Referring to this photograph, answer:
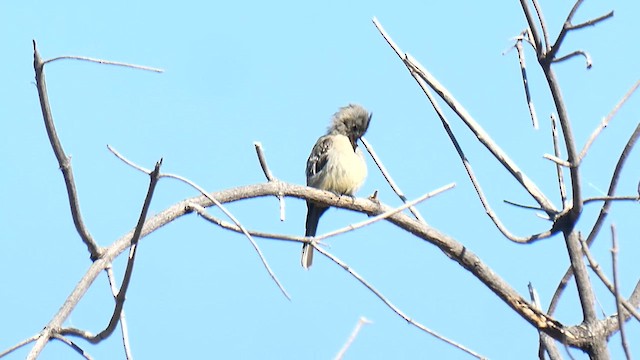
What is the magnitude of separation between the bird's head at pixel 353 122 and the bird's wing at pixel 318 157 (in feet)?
0.49

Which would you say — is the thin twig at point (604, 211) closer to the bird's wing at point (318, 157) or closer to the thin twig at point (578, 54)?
the thin twig at point (578, 54)

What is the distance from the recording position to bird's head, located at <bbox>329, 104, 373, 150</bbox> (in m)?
8.96

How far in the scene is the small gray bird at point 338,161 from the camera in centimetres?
848

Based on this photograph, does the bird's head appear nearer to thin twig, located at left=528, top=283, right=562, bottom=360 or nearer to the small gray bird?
the small gray bird

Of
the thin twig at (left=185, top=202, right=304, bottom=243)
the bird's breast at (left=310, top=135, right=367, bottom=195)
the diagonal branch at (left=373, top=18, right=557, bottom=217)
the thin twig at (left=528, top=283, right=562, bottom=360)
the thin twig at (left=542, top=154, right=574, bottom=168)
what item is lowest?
the thin twig at (left=185, top=202, right=304, bottom=243)

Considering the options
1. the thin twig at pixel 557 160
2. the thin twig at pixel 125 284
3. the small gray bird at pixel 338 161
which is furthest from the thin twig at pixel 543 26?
the small gray bird at pixel 338 161

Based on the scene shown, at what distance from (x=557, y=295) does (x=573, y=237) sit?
41 cm

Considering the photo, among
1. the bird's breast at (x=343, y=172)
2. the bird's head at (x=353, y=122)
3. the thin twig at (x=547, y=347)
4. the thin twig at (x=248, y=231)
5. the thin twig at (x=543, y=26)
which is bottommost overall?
the thin twig at (x=248, y=231)

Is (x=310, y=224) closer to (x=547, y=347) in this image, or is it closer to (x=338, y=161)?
(x=338, y=161)

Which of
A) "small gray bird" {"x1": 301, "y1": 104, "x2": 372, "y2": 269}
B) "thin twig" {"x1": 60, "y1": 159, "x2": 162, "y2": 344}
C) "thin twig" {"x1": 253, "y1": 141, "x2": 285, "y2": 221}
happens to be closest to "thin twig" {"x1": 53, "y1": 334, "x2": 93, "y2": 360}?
"thin twig" {"x1": 60, "y1": 159, "x2": 162, "y2": 344}

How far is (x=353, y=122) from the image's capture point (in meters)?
8.99

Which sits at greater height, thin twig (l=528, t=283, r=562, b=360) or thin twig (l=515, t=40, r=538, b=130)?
thin twig (l=515, t=40, r=538, b=130)

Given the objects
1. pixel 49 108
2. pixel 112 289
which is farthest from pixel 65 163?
pixel 112 289

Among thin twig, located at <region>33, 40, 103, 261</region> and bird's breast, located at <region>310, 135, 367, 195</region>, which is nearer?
thin twig, located at <region>33, 40, 103, 261</region>
